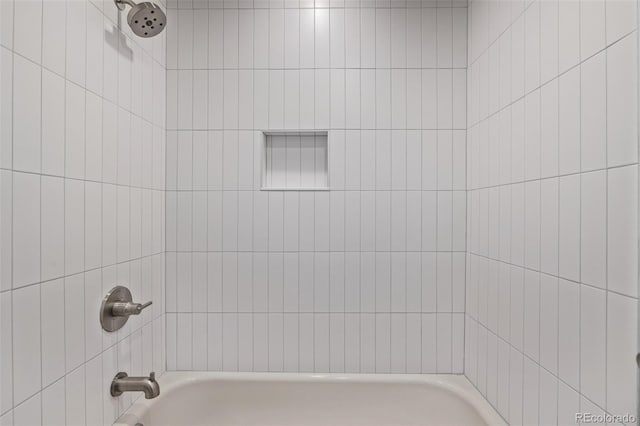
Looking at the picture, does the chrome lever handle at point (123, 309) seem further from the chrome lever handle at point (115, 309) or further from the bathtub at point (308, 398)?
the bathtub at point (308, 398)

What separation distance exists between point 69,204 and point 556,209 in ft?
4.70

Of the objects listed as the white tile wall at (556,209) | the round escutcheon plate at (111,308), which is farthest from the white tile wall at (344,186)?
the round escutcheon plate at (111,308)

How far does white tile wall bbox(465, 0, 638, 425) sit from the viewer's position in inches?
33.9

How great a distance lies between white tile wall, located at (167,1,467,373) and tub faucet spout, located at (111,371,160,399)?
1.67ft

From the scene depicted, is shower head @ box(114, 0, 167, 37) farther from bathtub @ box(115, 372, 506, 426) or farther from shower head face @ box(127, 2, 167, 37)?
bathtub @ box(115, 372, 506, 426)

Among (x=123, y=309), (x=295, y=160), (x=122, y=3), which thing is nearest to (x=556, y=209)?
(x=295, y=160)

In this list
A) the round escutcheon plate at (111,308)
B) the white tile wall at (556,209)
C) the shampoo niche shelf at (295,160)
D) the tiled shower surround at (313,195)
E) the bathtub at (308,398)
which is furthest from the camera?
the shampoo niche shelf at (295,160)

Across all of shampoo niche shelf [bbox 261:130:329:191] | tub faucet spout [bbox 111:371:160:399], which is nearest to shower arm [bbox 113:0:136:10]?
shampoo niche shelf [bbox 261:130:329:191]

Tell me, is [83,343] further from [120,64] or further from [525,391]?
[525,391]

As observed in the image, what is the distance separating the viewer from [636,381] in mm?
808

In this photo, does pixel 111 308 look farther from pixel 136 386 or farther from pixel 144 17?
pixel 144 17

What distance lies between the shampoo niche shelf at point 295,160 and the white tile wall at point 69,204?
57 centimetres

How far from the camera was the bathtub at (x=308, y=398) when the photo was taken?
1.76 meters

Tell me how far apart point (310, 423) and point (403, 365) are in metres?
0.52
